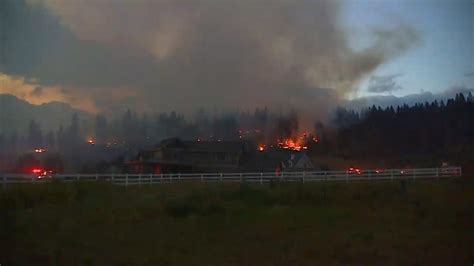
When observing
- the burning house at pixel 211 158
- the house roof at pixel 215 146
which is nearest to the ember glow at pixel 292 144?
the burning house at pixel 211 158

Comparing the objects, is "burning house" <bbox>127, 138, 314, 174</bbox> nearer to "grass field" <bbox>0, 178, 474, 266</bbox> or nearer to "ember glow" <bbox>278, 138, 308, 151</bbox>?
"ember glow" <bbox>278, 138, 308, 151</bbox>

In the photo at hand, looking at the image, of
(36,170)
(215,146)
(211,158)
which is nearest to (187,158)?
(211,158)

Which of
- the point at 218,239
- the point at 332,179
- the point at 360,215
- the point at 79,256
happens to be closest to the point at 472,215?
the point at 360,215

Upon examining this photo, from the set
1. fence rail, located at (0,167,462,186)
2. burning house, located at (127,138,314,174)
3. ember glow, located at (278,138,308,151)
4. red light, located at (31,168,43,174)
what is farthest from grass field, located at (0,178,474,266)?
ember glow, located at (278,138,308,151)

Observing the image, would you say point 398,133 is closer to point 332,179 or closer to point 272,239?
point 332,179

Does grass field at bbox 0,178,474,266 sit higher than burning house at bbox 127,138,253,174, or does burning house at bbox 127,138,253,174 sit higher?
burning house at bbox 127,138,253,174

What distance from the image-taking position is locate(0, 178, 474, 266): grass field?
862 centimetres

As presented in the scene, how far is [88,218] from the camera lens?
1270 cm

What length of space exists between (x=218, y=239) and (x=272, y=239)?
4.02 ft

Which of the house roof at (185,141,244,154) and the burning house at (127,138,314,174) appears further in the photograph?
the house roof at (185,141,244,154)

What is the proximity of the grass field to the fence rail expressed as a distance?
244cm

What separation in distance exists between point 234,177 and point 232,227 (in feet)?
48.7

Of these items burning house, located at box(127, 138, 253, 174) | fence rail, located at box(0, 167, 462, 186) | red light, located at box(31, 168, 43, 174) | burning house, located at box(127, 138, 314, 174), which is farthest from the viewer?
burning house, located at box(127, 138, 314, 174)

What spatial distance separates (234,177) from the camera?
26672mm
